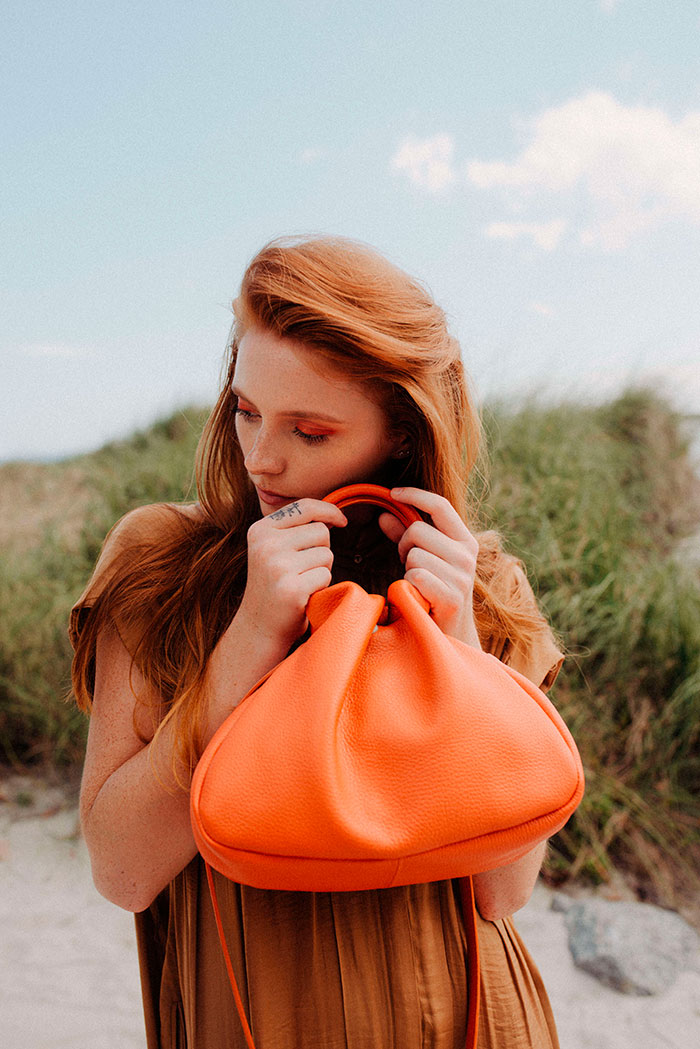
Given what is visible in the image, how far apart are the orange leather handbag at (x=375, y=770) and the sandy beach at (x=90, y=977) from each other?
8.43 feet

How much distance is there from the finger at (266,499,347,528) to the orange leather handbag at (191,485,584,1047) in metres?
0.21

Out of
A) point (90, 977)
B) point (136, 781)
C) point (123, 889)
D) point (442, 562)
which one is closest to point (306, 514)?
point (442, 562)

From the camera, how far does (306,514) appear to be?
1.27 m

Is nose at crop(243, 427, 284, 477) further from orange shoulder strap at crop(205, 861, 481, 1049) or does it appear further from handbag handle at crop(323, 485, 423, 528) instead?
orange shoulder strap at crop(205, 861, 481, 1049)

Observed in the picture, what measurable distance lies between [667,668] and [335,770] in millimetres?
3762

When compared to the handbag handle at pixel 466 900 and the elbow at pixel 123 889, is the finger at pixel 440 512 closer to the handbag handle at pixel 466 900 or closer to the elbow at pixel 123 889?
the handbag handle at pixel 466 900

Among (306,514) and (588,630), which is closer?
(306,514)

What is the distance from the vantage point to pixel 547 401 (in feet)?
21.9

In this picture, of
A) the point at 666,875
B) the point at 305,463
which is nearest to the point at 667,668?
the point at 666,875

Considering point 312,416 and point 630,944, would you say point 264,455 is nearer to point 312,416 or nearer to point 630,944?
point 312,416

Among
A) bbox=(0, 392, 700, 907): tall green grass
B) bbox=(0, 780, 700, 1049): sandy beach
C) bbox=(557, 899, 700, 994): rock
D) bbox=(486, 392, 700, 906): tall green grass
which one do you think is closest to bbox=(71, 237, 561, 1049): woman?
bbox=(0, 392, 700, 907): tall green grass

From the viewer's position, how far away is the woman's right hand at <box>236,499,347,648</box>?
116 centimetres

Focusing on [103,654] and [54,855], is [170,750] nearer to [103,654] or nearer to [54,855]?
[103,654]

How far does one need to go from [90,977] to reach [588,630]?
3057 mm
